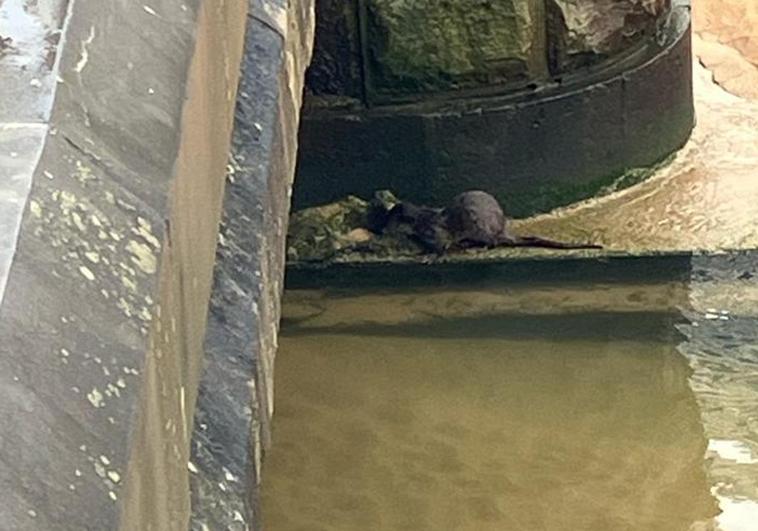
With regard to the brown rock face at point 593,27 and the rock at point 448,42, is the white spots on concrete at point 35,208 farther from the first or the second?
the brown rock face at point 593,27

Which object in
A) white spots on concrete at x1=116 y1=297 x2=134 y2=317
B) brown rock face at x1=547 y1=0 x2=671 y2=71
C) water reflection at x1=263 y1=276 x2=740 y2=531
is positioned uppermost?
white spots on concrete at x1=116 y1=297 x2=134 y2=317

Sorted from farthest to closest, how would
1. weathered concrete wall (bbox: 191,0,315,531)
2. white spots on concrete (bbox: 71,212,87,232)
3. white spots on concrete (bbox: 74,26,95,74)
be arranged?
weathered concrete wall (bbox: 191,0,315,531), white spots on concrete (bbox: 74,26,95,74), white spots on concrete (bbox: 71,212,87,232)

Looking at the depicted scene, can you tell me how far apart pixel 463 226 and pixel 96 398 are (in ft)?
10.1

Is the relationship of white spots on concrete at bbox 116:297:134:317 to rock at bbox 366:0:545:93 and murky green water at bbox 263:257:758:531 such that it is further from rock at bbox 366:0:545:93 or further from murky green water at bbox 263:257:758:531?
rock at bbox 366:0:545:93

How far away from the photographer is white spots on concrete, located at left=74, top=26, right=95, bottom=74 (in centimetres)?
100

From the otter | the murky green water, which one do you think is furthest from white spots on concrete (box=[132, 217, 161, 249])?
the otter

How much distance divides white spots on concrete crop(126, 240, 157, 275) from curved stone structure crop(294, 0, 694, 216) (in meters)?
3.07

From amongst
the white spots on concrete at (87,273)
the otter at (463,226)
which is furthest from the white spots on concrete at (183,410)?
the otter at (463,226)

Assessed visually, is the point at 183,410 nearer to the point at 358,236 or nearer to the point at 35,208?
the point at 35,208

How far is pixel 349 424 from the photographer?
3.13 m

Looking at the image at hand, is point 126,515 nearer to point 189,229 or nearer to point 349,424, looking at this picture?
point 189,229

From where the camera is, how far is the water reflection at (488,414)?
2.85 meters

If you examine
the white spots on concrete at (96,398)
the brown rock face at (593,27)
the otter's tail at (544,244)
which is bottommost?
the otter's tail at (544,244)

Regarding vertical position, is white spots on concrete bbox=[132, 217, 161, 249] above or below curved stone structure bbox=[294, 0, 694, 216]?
above
